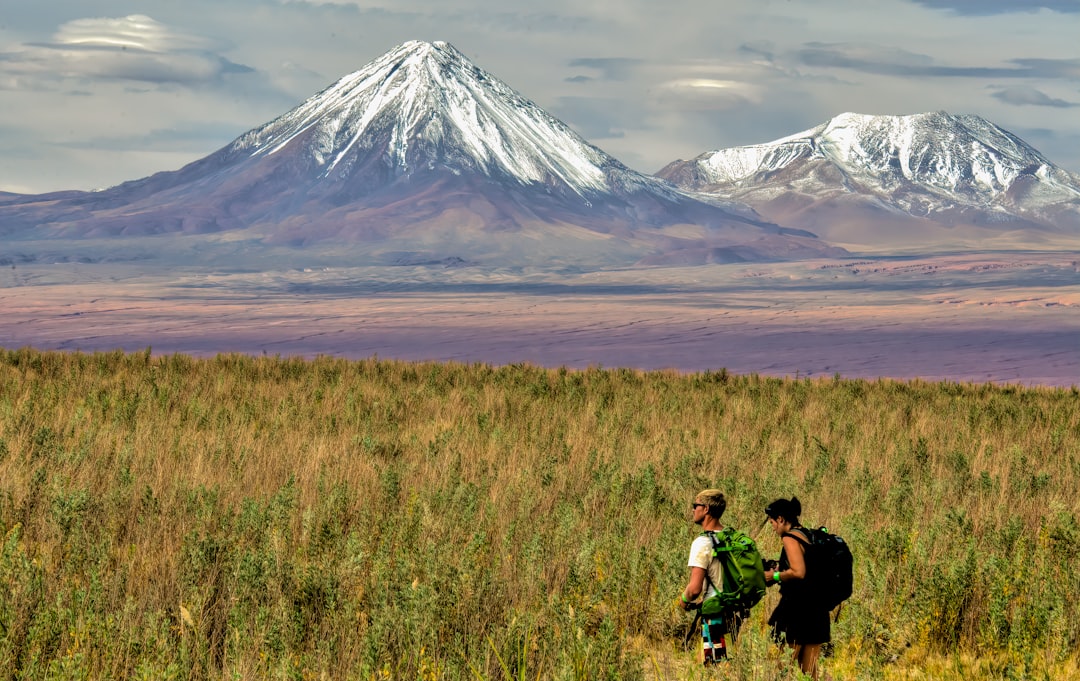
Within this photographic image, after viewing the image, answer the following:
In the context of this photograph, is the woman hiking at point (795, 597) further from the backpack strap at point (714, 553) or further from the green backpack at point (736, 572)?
the backpack strap at point (714, 553)

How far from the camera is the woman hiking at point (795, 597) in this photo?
18.1ft

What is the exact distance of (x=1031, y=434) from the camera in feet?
50.8

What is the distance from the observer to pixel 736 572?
5.52m

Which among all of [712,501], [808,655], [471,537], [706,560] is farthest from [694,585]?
[471,537]

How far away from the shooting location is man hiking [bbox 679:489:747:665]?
548 centimetres

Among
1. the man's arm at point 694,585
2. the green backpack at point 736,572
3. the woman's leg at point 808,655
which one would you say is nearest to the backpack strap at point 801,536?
the green backpack at point 736,572

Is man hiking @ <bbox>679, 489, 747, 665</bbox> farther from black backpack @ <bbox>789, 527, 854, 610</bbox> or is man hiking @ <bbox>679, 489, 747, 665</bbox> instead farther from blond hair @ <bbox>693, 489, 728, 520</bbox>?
Result: black backpack @ <bbox>789, 527, 854, 610</bbox>

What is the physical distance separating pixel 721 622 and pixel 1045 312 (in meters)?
195

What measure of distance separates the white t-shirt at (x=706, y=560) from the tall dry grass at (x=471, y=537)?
→ 41 cm

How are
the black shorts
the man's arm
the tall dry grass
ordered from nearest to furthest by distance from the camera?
the man's arm
the black shorts
the tall dry grass

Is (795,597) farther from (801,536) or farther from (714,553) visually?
(714,553)

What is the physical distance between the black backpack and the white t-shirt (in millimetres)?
380

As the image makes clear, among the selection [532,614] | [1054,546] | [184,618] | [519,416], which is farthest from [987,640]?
[519,416]

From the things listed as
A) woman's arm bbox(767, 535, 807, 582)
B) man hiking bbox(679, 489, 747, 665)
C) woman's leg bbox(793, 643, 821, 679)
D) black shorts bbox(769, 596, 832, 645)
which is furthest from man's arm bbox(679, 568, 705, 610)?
woman's leg bbox(793, 643, 821, 679)
